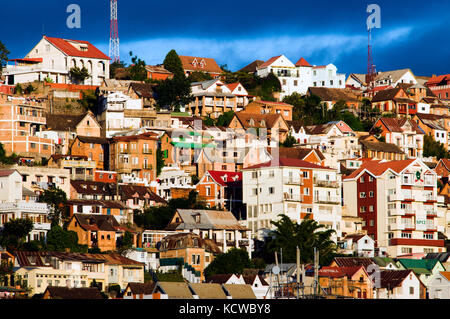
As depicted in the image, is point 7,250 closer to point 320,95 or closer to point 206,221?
point 206,221

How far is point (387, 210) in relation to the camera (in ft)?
351

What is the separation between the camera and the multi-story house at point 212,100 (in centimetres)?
13625

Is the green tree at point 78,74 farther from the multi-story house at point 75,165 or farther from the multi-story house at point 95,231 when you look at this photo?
the multi-story house at point 95,231

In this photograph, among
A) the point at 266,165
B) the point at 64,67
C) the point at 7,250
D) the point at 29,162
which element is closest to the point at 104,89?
the point at 64,67

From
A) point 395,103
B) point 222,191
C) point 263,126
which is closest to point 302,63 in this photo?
point 395,103

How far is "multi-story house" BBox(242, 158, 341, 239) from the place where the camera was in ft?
330

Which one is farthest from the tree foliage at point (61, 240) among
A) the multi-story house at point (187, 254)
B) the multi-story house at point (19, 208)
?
the multi-story house at point (187, 254)

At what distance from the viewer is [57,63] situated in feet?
443

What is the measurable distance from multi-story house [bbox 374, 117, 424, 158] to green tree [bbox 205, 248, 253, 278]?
163 ft

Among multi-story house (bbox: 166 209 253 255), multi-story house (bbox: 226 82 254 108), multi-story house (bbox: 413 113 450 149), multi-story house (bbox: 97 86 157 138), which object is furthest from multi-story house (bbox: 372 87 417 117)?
multi-story house (bbox: 166 209 253 255)

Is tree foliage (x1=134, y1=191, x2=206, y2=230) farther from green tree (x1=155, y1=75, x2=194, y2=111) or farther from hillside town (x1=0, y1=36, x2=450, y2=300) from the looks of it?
green tree (x1=155, y1=75, x2=194, y2=111)

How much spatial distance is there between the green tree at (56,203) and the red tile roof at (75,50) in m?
41.1

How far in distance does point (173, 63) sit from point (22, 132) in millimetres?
42304

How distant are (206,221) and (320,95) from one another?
55154mm
